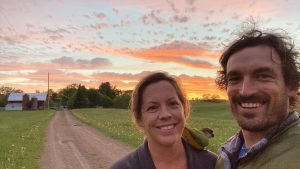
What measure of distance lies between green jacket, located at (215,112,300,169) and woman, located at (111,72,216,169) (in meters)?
0.78

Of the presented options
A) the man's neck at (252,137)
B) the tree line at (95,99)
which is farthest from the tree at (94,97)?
the man's neck at (252,137)

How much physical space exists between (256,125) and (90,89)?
443ft

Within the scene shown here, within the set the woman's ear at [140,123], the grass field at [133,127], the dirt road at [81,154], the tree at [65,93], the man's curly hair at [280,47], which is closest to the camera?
the man's curly hair at [280,47]

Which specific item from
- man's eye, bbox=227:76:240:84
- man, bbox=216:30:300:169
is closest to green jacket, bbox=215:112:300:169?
man, bbox=216:30:300:169

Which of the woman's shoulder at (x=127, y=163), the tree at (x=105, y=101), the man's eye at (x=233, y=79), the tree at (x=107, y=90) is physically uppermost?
the tree at (x=107, y=90)

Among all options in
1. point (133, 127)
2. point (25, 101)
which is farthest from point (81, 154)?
point (25, 101)

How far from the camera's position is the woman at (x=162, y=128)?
11.3 ft

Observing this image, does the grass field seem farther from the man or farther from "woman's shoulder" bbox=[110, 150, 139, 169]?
the man

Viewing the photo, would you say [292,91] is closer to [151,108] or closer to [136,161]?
[151,108]

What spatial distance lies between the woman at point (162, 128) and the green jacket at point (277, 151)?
0.78 m

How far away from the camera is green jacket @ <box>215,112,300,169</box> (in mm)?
2215

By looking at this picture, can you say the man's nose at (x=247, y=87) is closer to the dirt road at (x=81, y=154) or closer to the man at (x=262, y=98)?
the man at (x=262, y=98)

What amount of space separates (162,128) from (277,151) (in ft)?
4.19

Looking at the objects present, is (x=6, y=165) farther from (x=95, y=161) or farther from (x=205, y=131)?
(x=205, y=131)
